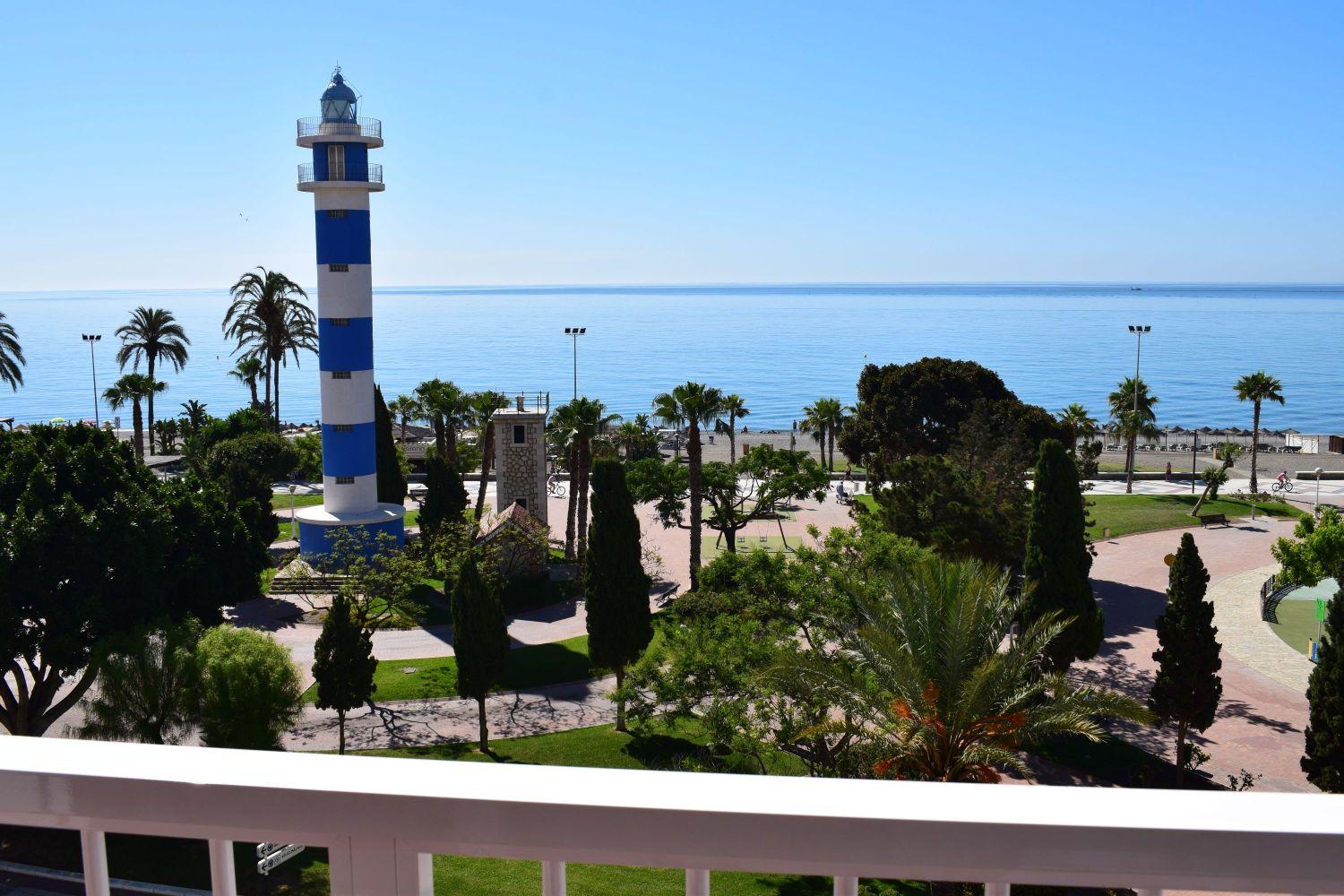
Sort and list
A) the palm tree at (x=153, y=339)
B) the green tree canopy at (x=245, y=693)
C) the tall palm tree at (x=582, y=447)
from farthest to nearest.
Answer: the palm tree at (x=153, y=339)
the tall palm tree at (x=582, y=447)
the green tree canopy at (x=245, y=693)

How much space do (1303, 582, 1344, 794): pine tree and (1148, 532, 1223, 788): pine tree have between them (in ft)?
9.86

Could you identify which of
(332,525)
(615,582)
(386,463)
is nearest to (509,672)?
(615,582)

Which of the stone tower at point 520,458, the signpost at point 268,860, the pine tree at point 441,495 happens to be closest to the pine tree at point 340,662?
the pine tree at point 441,495

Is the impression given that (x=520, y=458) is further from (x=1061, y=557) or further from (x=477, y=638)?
Result: (x=1061, y=557)

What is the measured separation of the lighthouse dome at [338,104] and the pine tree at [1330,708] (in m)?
33.8

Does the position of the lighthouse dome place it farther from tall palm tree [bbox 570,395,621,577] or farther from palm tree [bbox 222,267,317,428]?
palm tree [bbox 222,267,317,428]

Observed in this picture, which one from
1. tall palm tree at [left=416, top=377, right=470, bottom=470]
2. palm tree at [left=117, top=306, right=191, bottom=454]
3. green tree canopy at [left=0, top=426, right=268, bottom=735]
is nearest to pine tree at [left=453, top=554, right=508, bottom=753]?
green tree canopy at [left=0, top=426, right=268, bottom=735]

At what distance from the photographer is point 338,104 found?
3797 cm

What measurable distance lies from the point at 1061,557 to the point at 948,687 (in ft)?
42.5

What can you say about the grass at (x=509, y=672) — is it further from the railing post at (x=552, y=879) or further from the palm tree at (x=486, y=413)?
the railing post at (x=552, y=879)

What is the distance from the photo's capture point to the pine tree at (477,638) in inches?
964

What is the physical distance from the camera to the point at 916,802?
1644mm

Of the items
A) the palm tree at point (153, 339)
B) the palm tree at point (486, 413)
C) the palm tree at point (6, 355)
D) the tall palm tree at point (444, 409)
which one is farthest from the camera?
the palm tree at point (153, 339)

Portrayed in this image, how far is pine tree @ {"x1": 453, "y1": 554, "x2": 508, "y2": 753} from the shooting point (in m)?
24.5
